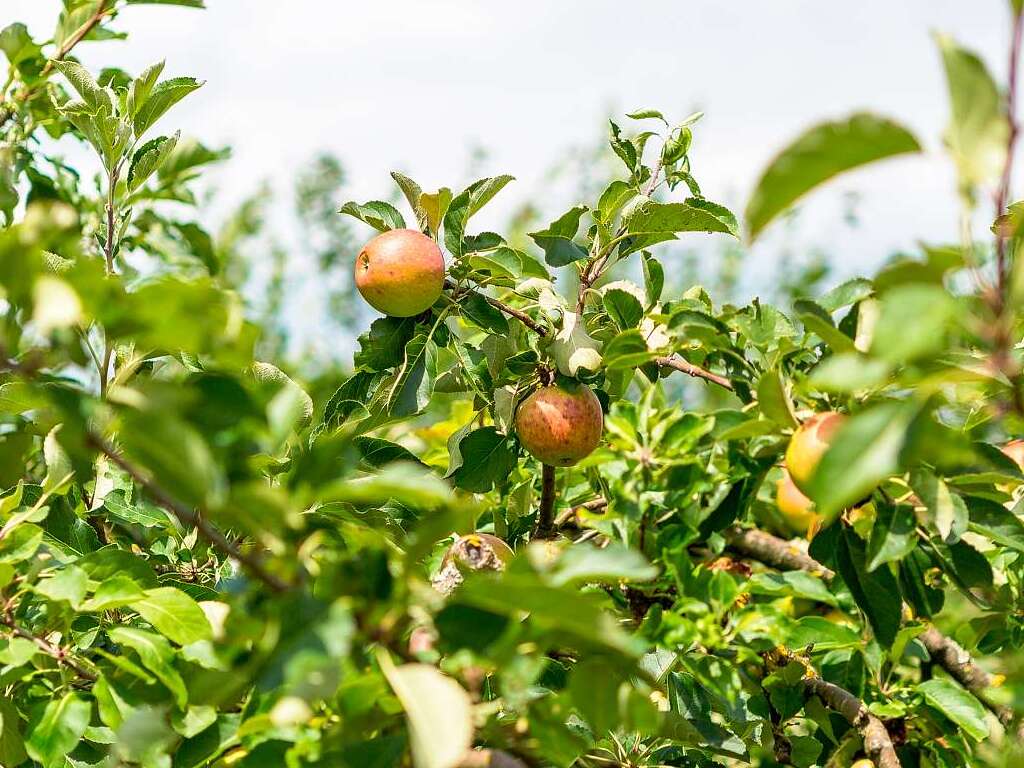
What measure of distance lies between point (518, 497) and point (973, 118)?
112cm

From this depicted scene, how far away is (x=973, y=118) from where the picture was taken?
2.44ft

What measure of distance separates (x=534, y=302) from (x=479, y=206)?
180 millimetres

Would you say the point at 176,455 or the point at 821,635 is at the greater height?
the point at 176,455

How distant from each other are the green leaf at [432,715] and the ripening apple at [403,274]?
925mm

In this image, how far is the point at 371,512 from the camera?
1.44 m

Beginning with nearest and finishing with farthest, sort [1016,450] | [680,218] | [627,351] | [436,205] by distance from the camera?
[627,351] → [680,218] → [436,205] → [1016,450]

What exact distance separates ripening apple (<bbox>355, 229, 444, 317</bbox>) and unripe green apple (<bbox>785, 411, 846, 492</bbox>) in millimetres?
702

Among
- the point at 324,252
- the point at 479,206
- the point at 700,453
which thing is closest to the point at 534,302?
the point at 479,206

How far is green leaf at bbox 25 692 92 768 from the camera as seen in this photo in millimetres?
1047

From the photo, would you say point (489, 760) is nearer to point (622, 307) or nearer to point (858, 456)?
point (858, 456)

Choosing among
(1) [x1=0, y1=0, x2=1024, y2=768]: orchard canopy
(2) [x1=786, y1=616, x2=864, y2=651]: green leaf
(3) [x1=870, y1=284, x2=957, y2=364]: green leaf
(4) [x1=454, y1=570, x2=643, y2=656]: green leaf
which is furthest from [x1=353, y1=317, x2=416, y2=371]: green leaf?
(3) [x1=870, y1=284, x2=957, y2=364]: green leaf

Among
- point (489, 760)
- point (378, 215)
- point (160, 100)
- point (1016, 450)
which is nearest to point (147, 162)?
point (160, 100)

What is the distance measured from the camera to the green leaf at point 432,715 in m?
0.67

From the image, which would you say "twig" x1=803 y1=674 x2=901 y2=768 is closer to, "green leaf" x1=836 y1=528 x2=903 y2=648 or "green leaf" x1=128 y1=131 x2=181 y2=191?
"green leaf" x1=836 y1=528 x2=903 y2=648
